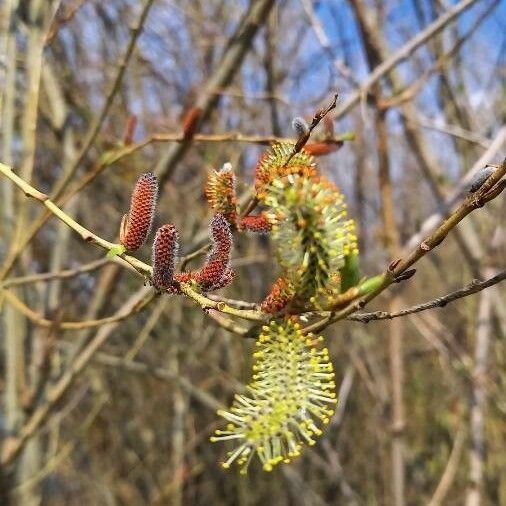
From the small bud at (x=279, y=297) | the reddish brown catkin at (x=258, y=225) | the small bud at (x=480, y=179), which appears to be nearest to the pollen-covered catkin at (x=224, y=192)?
the reddish brown catkin at (x=258, y=225)

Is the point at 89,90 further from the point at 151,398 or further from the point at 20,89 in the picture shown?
the point at 151,398

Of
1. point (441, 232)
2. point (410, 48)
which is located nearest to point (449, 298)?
point (441, 232)

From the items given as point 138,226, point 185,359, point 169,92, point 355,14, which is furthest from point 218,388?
point 138,226

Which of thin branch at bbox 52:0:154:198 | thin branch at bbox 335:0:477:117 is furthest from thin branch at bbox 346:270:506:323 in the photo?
thin branch at bbox 335:0:477:117

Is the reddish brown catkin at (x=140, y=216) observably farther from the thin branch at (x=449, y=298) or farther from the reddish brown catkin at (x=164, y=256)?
the thin branch at (x=449, y=298)

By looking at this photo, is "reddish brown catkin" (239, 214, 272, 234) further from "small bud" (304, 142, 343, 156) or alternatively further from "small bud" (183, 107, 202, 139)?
"small bud" (183, 107, 202, 139)
